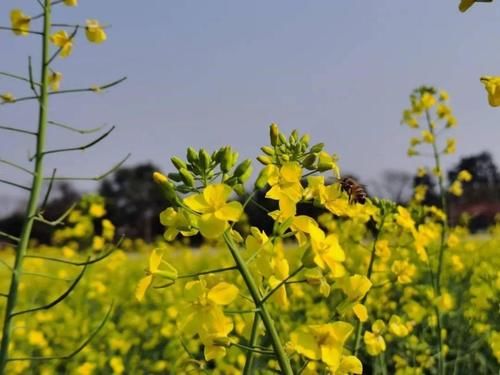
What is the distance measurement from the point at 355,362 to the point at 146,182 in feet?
117

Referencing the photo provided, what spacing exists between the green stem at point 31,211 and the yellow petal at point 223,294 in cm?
60

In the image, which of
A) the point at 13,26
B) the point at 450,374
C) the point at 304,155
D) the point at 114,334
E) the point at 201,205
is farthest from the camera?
the point at 114,334

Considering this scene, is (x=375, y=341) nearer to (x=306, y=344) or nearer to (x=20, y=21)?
(x=306, y=344)

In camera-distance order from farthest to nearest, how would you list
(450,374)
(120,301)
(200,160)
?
(120,301), (450,374), (200,160)

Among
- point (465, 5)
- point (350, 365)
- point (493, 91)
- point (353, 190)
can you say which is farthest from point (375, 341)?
point (465, 5)

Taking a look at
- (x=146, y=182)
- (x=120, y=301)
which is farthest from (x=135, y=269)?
(x=146, y=182)

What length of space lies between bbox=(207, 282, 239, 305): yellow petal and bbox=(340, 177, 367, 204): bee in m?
0.42

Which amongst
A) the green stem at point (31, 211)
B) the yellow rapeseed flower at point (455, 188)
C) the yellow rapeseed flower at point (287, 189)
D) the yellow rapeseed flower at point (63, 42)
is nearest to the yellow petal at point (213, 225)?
the yellow rapeseed flower at point (287, 189)

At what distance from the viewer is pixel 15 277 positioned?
1552 millimetres

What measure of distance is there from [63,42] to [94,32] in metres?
0.10

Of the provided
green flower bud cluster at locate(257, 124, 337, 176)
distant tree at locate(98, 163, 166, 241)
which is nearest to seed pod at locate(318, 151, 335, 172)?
green flower bud cluster at locate(257, 124, 337, 176)

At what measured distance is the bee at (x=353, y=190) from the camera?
1.48 m

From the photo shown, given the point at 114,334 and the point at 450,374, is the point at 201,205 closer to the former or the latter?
the point at 450,374

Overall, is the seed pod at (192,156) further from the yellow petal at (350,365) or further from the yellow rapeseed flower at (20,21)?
the yellow rapeseed flower at (20,21)
